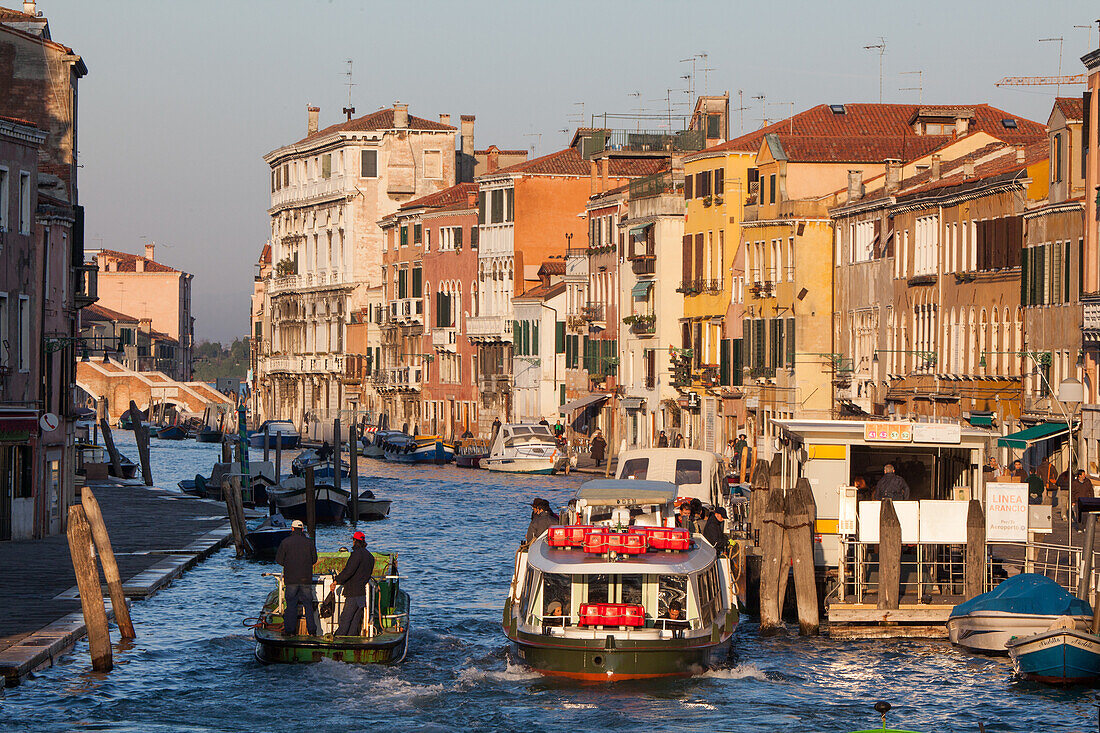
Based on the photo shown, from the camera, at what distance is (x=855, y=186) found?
2306 inches

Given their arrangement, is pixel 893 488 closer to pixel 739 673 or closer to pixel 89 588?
pixel 739 673

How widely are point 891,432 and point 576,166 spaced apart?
62.9 metres

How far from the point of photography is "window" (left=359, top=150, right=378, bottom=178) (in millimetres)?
106938

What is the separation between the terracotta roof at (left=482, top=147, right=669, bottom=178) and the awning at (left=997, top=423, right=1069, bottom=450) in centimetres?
4202

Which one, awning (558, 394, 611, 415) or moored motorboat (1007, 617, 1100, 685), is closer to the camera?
moored motorboat (1007, 617, 1100, 685)

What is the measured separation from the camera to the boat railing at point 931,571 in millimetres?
24750

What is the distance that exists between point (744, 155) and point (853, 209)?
8421mm

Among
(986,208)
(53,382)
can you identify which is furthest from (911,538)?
(986,208)

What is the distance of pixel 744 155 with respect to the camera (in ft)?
215

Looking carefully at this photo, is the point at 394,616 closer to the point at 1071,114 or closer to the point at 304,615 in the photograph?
the point at 304,615

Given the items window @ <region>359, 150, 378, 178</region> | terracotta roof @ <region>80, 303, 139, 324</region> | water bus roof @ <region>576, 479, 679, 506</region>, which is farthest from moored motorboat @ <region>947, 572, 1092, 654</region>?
terracotta roof @ <region>80, 303, 139, 324</region>

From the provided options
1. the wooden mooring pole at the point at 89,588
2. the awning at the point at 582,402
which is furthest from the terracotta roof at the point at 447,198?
the wooden mooring pole at the point at 89,588

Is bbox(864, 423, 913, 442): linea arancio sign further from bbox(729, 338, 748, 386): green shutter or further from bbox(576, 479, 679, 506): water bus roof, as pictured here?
bbox(729, 338, 748, 386): green shutter

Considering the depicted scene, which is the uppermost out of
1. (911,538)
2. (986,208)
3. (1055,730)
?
(986,208)
